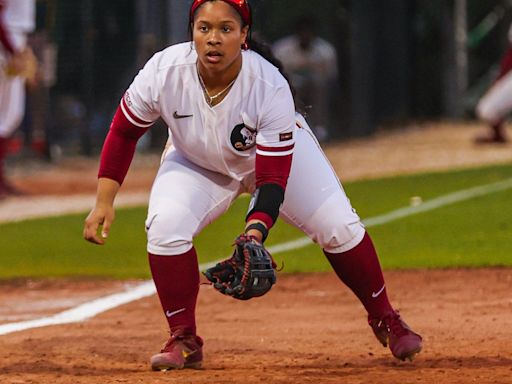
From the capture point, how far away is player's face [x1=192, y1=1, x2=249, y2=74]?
520 centimetres

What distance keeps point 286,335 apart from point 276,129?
1.52m

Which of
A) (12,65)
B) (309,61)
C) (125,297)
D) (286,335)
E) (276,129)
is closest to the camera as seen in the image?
(276,129)

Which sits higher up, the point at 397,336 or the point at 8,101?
the point at 397,336

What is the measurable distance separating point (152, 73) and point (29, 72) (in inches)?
328

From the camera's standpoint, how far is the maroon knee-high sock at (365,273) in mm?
5586

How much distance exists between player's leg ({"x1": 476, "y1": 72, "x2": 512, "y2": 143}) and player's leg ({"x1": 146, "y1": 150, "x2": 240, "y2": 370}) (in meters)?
13.3

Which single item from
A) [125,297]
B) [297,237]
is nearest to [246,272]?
[125,297]

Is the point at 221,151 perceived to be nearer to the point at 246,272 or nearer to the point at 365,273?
the point at 246,272

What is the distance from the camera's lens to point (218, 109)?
211 inches

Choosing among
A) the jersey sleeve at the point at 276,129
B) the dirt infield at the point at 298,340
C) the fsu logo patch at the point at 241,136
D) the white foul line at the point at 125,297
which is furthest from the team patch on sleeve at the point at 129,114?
the white foul line at the point at 125,297

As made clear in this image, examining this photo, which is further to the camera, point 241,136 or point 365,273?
point 365,273

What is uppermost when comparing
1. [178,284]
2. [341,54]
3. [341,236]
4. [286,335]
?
[341,236]

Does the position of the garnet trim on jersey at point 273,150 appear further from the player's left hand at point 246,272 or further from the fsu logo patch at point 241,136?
the player's left hand at point 246,272

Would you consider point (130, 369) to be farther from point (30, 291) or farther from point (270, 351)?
point (30, 291)
